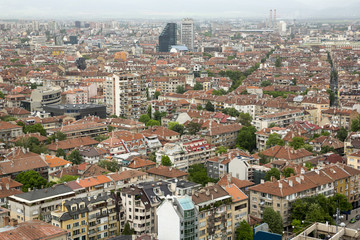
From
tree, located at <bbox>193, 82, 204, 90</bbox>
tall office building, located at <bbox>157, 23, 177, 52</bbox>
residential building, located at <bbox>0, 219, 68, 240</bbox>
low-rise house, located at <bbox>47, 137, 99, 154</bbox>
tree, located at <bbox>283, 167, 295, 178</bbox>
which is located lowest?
tree, located at <bbox>193, 82, 204, 90</bbox>

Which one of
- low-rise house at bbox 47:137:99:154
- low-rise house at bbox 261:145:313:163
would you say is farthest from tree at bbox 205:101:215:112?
low-rise house at bbox 261:145:313:163

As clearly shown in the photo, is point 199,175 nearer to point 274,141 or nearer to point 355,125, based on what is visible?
point 274,141

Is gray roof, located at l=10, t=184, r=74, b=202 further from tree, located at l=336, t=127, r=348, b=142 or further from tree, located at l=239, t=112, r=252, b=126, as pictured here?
tree, located at l=239, t=112, r=252, b=126

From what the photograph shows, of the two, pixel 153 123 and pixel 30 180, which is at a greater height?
pixel 30 180

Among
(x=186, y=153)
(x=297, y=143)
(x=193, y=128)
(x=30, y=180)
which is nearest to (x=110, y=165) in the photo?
(x=186, y=153)

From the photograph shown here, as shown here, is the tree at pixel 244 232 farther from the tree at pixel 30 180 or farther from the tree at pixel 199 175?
the tree at pixel 30 180

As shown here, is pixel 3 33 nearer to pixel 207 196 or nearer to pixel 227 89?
pixel 227 89

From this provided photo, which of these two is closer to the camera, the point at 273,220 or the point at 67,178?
the point at 273,220
